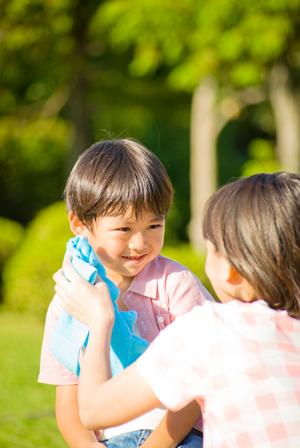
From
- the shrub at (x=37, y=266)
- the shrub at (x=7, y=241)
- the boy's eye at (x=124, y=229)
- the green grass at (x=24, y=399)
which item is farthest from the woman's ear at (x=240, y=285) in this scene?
the shrub at (x=7, y=241)

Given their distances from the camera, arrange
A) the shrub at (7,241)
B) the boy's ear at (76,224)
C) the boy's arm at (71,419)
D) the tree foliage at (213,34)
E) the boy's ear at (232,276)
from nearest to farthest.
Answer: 1. the boy's ear at (232,276)
2. the boy's arm at (71,419)
3. the boy's ear at (76,224)
4. the tree foliage at (213,34)
5. the shrub at (7,241)

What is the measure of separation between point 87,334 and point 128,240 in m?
0.32

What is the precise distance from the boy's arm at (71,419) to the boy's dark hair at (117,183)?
0.52m

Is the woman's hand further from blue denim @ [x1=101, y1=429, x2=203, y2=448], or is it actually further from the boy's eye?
blue denim @ [x1=101, y1=429, x2=203, y2=448]

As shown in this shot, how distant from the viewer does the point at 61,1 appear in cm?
1345

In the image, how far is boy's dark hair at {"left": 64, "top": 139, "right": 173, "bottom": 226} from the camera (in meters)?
2.57

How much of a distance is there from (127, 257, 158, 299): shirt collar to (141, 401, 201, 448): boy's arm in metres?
0.43

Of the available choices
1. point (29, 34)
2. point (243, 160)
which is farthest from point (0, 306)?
point (243, 160)

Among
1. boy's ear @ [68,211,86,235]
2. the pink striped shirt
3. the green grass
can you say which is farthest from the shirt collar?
the green grass

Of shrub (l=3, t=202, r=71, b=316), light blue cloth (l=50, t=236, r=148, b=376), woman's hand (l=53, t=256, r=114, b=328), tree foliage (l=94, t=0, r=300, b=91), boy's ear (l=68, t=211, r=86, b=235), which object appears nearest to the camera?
woman's hand (l=53, t=256, r=114, b=328)

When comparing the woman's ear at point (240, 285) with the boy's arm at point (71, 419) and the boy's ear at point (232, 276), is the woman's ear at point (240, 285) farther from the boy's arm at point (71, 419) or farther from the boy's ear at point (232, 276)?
the boy's arm at point (71, 419)

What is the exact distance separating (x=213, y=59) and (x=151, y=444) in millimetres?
10383

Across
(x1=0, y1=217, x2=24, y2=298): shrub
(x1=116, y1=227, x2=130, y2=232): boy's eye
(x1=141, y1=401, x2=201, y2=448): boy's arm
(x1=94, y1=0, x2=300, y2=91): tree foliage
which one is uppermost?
(x1=94, y1=0, x2=300, y2=91): tree foliage

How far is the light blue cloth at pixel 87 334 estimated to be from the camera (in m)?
2.47
